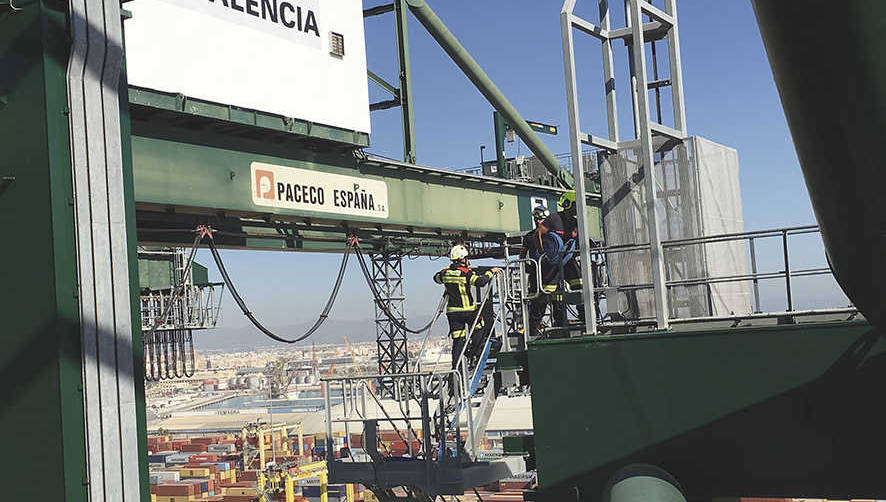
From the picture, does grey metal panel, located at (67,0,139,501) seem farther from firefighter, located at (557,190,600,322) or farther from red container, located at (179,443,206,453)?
red container, located at (179,443,206,453)

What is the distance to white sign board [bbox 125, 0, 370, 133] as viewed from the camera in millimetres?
10836

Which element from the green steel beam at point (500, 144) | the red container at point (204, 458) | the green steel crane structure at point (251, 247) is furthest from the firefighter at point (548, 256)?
the red container at point (204, 458)

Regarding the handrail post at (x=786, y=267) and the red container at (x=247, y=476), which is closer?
the handrail post at (x=786, y=267)

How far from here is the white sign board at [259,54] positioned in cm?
1084

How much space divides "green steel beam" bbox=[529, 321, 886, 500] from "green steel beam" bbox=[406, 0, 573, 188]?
34.4ft

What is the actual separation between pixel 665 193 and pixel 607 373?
8.02 feet

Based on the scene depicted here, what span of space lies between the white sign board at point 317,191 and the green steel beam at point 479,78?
4.63 meters

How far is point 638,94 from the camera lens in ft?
31.2

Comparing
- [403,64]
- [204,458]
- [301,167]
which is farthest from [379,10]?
[204,458]

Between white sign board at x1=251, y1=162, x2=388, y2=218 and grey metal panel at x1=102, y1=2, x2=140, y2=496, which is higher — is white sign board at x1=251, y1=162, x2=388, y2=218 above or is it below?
Result: above

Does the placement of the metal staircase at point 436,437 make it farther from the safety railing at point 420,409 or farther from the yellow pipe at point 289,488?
the yellow pipe at point 289,488

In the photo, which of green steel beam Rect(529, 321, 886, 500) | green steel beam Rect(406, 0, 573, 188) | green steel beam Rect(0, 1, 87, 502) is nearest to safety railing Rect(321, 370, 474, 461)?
green steel beam Rect(529, 321, 886, 500)

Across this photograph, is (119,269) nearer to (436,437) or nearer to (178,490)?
(436,437)

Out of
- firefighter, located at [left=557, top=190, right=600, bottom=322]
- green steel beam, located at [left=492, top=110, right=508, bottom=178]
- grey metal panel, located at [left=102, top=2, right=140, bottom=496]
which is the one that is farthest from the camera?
green steel beam, located at [left=492, top=110, right=508, bottom=178]
